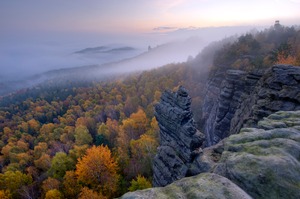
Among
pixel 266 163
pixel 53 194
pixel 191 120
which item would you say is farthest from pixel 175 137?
pixel 53 194

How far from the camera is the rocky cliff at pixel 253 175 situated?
11117 mm

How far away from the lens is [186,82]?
312ft

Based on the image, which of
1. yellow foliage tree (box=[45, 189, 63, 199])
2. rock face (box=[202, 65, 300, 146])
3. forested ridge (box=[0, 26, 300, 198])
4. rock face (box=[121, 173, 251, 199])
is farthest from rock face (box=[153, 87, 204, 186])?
yellow foliage tree (box=[45, 189, 63, 199])

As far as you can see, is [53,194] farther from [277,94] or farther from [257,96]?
[277,94]

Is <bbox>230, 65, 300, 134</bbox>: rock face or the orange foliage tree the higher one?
<bbox>230, 65, 300, 134</bbox>: rock face

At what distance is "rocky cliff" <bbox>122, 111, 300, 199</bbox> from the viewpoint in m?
11.1

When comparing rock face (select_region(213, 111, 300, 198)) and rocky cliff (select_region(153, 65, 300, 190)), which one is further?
rocky cliff (select_region(153, 65, 300, 190))

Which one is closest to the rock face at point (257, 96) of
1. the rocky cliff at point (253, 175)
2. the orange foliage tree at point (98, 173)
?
the rocky cliff at point (253, 175)

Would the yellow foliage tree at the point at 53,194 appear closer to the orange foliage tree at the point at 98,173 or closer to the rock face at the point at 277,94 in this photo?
the orange foliage tree at the point at 98,173

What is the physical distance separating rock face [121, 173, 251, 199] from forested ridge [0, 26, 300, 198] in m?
27.3

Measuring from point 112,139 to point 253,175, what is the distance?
62.9 metres

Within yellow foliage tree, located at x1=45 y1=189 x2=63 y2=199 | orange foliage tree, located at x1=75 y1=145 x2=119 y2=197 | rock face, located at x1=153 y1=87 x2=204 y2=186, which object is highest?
rock face, located at x1=153 y1=87 x2=204 y2=186

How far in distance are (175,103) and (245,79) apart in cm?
1665

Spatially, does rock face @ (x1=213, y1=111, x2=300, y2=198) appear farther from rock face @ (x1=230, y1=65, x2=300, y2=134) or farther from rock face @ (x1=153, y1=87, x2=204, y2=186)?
rock face @ (x1=230, y1=65, x2=300, y2=134)
